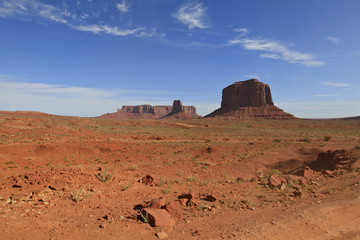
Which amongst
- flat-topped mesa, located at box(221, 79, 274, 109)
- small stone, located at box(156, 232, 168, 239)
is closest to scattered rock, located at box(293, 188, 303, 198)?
small stone, located at box(156, 232, 168, 239)

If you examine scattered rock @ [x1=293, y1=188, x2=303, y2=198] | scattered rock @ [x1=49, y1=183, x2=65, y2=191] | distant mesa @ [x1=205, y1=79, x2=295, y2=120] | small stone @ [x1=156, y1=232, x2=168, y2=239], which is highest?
distant mesa @ [x1=205, y1=79, x2=295, y2=120]

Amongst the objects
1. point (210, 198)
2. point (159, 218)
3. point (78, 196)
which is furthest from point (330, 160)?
point (78, 196)

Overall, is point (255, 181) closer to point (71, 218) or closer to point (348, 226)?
point (348, 226)

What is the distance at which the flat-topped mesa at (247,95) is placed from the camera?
4717 inches

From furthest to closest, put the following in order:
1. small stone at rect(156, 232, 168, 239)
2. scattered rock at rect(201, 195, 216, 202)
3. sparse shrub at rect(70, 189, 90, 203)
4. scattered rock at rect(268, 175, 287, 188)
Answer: scattered rock at rect(268, 175, 287, 188)
scattered rock at rect(201, 195, 216, 202)
sparse shrub at rect(70, 189, 90, 203)
small stone at rect(156, 232, 168, 239)

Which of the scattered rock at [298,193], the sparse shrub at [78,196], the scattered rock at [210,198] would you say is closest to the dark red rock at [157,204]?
→ the scattered rock at [210,198]

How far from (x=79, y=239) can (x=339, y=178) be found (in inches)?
383

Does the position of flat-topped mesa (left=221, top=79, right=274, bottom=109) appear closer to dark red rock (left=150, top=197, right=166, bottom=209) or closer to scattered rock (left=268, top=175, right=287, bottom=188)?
scattered rock (left=268, top=175, right=287, bottom=188)

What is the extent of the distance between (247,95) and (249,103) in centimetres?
532

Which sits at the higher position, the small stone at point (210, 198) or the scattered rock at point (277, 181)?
the scattered rock at point (277, 181)

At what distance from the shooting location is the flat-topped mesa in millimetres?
119812

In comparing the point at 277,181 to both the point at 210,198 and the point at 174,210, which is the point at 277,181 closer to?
the point at 210,198

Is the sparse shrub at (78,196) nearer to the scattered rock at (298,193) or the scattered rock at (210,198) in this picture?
the scattered rock at (210,198)

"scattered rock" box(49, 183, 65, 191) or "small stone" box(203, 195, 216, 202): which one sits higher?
"scattered rock" box(49, 183, 65, 191)
